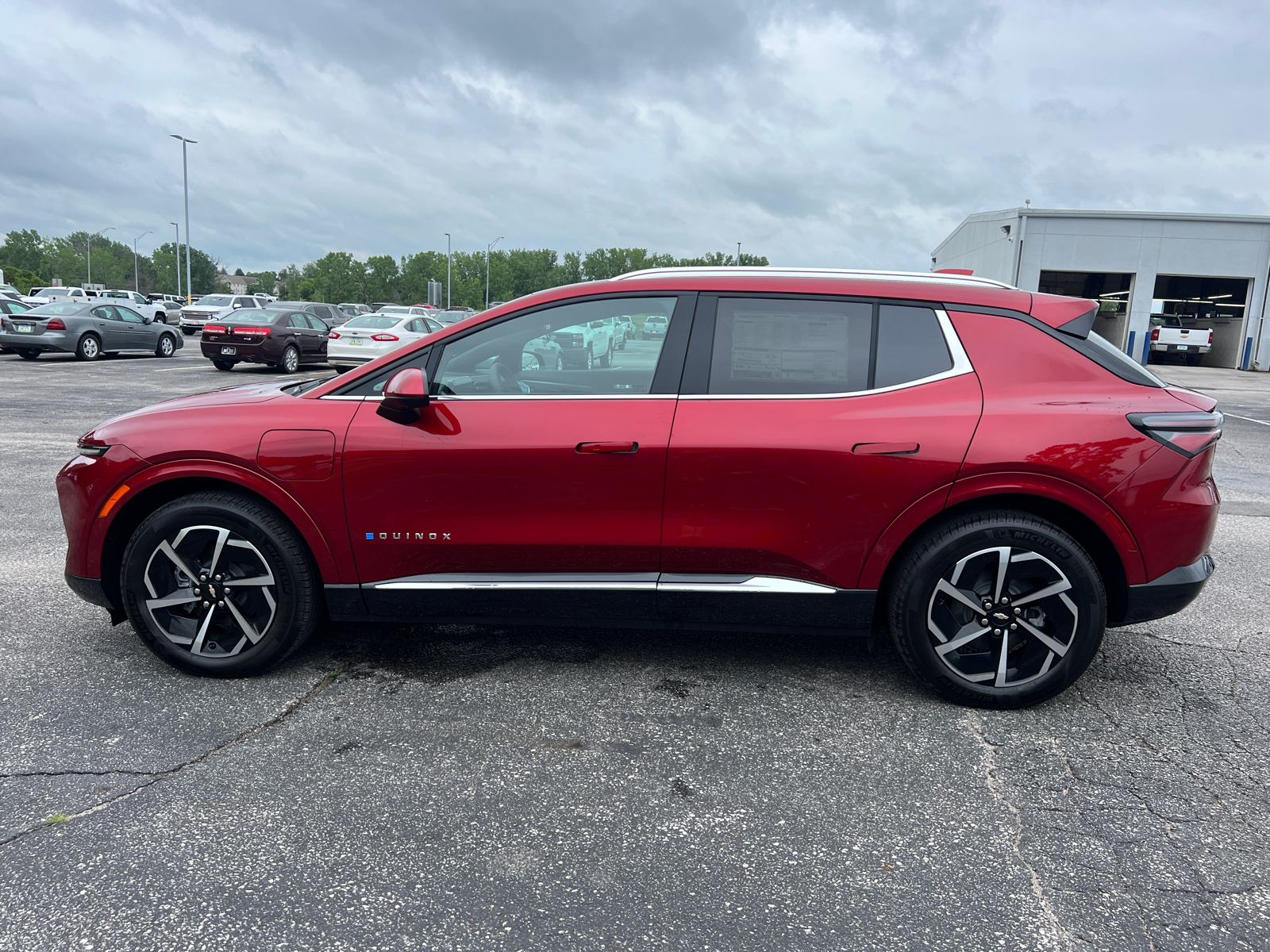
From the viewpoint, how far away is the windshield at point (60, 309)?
21.2 m

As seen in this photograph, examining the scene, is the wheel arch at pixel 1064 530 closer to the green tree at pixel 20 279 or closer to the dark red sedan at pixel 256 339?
the dark red sedan at pixel 256 339

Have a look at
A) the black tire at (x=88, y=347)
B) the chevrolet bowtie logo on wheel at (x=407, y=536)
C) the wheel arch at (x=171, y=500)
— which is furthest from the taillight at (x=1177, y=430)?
the black tire at (x=88, y=347)

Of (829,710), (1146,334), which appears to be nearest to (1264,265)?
(1146,334)

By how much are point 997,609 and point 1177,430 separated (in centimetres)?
94

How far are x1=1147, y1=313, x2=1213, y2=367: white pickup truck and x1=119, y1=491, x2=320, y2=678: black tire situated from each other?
40598 mm

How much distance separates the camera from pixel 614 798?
8.94ft

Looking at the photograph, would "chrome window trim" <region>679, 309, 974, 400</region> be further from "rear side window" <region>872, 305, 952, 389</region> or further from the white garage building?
the white garage building

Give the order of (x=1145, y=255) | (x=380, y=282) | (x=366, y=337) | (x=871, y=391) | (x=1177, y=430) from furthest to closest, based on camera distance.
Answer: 1. (x=380, y=282)
2. (x=1145, y=255)
3. (x=366, y=337)
4. (x=871, y=391)
5. (x=1177, y=430)

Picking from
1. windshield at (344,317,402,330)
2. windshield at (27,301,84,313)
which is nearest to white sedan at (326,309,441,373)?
windshield at (344,317,402,330)

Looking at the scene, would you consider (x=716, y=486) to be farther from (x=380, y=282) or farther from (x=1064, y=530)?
(x=380, y=282)

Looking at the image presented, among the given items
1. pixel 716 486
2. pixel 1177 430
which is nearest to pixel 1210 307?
pixel 1177 430

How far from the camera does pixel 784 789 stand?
2795 mm

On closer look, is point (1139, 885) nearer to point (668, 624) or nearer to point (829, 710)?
point (829, 710)

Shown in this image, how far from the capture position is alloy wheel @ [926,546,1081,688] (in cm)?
325
